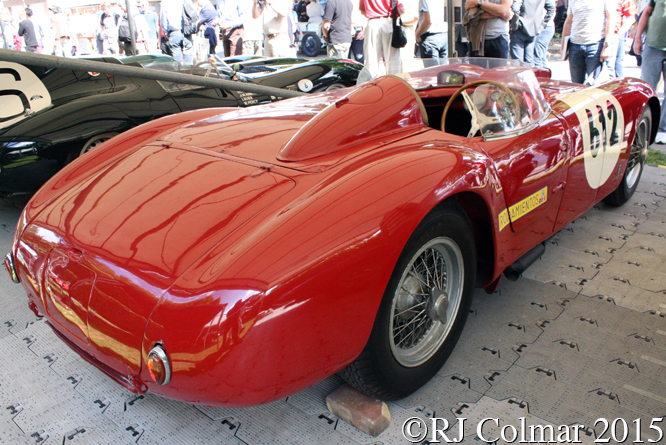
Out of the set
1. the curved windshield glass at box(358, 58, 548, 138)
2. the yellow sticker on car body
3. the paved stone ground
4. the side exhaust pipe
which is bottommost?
the paved stone ground

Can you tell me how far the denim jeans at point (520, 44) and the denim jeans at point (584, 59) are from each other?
1.04 m

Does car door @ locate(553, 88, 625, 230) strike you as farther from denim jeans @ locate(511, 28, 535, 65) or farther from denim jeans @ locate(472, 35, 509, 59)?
denim jeans @ locate(511, 28, 535, 65)

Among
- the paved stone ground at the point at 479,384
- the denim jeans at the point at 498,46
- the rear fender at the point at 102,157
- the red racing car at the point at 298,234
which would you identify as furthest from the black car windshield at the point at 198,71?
the denim jeans at the point at 498,46

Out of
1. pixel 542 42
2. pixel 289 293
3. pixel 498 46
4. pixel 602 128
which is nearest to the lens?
pixel 289 293

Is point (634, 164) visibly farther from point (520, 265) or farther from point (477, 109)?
point (477, 109)

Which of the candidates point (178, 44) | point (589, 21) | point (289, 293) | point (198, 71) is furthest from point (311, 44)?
point (289, 293)

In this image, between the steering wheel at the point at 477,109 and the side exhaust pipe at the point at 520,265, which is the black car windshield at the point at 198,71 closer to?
the steering wheel at the point at 477,109

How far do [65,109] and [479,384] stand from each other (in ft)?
10.9

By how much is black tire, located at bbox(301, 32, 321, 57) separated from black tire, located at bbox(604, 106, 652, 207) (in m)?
11.6

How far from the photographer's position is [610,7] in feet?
17.7

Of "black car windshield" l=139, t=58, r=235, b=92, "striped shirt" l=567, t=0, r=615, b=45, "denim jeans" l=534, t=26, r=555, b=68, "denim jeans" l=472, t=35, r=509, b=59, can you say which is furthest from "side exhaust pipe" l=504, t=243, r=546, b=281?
"denim jeans" l=534, t=26, r=555, b=68

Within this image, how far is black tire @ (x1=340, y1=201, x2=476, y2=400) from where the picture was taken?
157cm

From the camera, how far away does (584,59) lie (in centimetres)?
574

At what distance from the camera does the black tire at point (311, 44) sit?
45.5 feet
